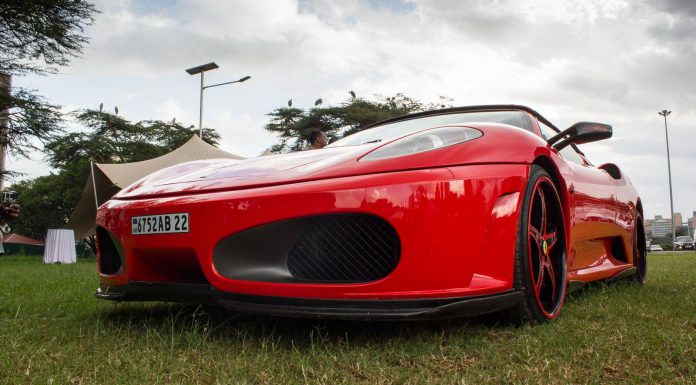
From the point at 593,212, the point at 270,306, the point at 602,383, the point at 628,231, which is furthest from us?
the point at 628,231

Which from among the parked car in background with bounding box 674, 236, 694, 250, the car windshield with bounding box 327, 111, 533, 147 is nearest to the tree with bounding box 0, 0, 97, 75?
the car windshield with bounding box 327, 111, 533, 147

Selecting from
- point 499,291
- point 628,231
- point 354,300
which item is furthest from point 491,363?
point 628,231

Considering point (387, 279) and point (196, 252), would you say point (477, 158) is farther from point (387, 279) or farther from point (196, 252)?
point (196, 252)

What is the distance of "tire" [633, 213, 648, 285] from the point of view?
4129mm

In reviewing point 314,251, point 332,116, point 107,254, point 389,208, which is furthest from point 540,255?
point 332,116

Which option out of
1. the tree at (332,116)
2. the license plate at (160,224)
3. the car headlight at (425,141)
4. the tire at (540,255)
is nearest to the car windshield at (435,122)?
the tire at (540,255)

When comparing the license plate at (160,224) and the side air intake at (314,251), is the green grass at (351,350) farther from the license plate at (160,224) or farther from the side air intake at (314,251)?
the license plate at (160,224)

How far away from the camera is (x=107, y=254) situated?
255 cm

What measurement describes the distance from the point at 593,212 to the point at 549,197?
2.31 feet

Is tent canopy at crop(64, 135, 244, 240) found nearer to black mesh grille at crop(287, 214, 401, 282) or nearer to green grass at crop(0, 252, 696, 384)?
green grass at crop(0, 252, 696, 384)

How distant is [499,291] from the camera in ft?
6.60

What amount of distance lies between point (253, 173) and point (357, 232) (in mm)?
541

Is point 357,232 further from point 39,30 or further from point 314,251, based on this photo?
point 39,30

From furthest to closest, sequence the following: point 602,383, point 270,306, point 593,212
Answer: point 593,212
point 270,306
point 602,383
